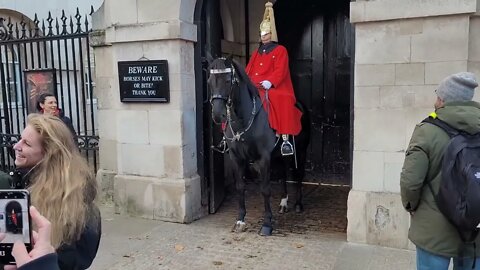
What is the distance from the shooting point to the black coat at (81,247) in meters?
1.77

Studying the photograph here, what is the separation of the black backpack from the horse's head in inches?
113

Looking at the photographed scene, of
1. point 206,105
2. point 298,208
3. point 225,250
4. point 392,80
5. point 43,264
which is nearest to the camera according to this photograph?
point 43,264

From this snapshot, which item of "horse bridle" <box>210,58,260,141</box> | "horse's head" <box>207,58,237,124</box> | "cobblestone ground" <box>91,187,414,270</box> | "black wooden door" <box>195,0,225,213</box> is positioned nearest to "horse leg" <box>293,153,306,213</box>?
"cobblestone ground" <box>91,187,414,270</box>

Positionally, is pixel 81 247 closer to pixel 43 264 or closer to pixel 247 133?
pixel 43 264

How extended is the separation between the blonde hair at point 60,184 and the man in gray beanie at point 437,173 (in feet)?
6.27

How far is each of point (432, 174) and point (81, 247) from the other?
6.80 ft

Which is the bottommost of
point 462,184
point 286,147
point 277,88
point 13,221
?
point 286,147

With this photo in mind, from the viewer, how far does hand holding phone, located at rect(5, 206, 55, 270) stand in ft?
4.39

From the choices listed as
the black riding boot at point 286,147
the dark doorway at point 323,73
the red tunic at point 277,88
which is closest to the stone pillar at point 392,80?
the black riding boot at point 286,147

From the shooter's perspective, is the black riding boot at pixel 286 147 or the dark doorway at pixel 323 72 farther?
the dark doorway at pixel 323 72

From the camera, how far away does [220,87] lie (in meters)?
5.17

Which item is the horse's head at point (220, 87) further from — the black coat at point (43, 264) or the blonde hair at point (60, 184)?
the black coat at point (43, 264)

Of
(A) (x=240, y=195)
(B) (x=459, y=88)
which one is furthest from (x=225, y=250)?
(B) (x=459, y=88)

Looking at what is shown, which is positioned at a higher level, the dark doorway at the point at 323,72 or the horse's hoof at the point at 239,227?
the dark doorway at the point at 323,72
